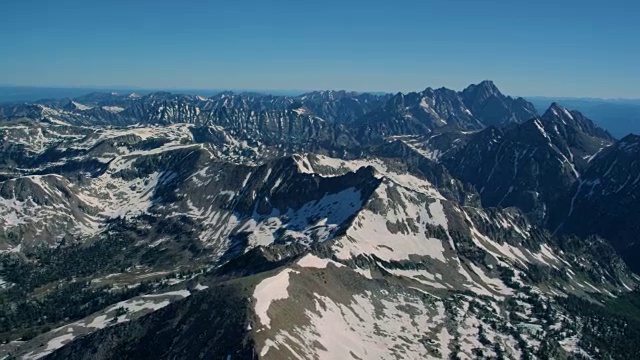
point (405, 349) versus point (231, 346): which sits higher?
point (231, 346)

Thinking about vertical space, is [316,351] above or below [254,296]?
below

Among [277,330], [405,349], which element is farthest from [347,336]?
[277,330]

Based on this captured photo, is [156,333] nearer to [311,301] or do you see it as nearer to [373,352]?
[311,301]

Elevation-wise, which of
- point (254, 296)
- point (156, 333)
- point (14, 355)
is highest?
point (254, 296)

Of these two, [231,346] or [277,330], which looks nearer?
[231,346]

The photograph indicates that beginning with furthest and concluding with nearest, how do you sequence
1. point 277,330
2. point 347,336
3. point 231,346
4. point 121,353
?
point 347,336 < point 121,353 < point 277,330 < point 231,346

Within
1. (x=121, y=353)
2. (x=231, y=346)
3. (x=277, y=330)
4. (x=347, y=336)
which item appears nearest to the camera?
(x=231, y=346)

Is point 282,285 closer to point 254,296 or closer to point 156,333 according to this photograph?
point 254,296

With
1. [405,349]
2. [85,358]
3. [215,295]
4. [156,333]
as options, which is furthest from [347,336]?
[85,358]

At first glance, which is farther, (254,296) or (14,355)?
(14,355)
